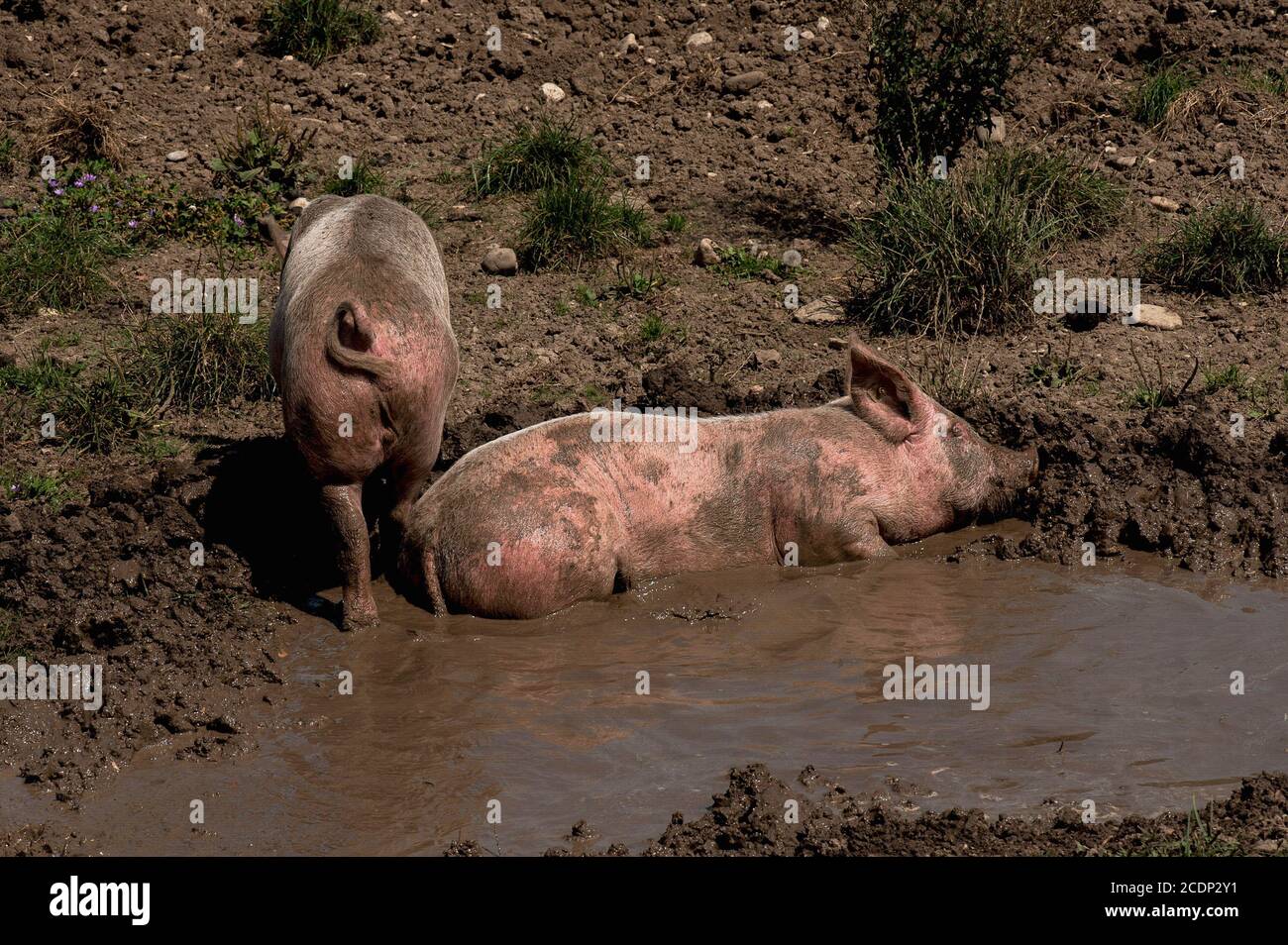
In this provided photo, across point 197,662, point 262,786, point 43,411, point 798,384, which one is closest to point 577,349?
point 798,384

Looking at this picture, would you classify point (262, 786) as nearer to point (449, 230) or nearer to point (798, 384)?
point (798, 384)

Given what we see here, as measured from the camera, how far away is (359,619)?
6070 millimetres

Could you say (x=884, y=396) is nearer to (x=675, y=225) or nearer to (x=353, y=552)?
(x=353, y=552)

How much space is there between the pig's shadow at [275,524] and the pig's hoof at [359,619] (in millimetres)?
172

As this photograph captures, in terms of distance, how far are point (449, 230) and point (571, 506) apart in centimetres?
398

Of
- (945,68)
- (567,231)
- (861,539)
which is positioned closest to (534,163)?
(567,231)

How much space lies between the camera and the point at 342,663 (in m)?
5.82

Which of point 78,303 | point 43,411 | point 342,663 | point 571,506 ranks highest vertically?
point 78,303

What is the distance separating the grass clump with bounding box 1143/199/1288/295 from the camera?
8.70m

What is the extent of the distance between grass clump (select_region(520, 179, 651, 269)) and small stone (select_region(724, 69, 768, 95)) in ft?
7.29

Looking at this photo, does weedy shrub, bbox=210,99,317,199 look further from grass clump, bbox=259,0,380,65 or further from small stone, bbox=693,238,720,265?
small stone, bbox=693,238,720,265

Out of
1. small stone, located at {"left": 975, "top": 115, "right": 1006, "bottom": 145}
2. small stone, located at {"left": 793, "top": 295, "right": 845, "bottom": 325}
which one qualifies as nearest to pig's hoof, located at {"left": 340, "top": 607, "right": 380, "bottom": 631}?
small stone, located at {"left": 793, "top": 295, "right": 845, "bottom": 325}

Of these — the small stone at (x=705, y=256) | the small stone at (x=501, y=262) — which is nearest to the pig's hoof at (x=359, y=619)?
the small stone at (x=501, y=262)

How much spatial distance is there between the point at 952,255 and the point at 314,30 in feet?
17.8
